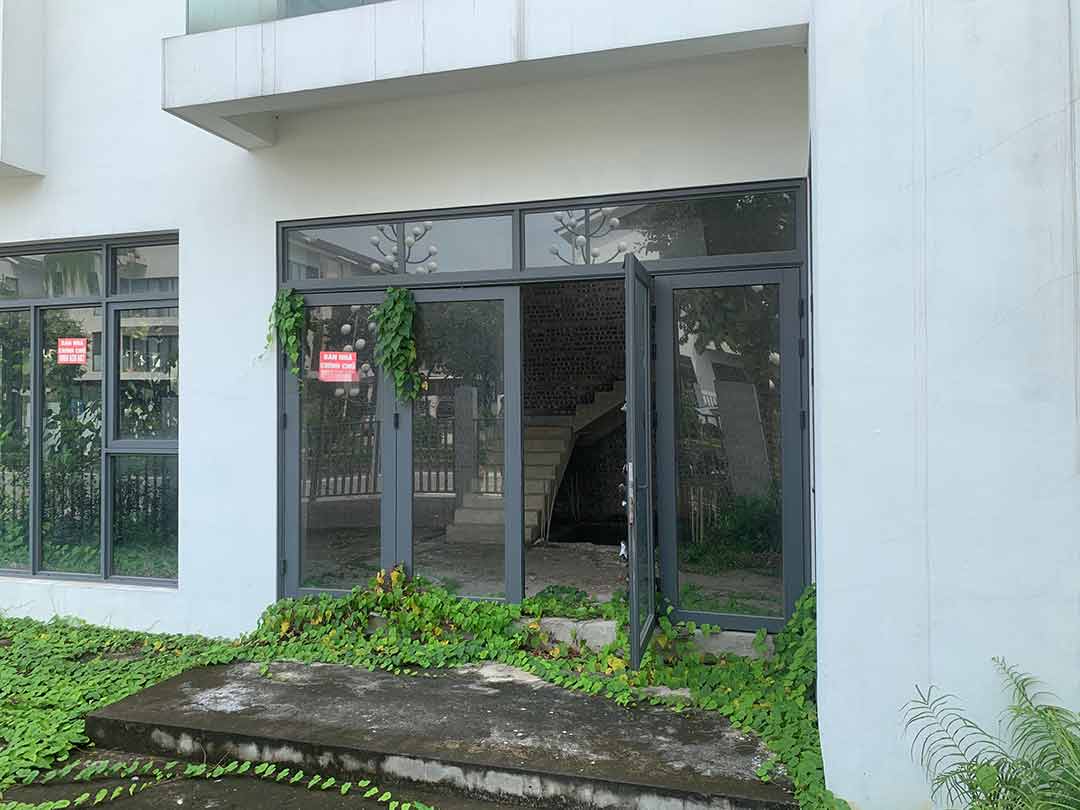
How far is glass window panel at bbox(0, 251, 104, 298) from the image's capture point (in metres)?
5.98

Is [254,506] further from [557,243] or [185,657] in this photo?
[557,243]

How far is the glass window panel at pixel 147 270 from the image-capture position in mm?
5770

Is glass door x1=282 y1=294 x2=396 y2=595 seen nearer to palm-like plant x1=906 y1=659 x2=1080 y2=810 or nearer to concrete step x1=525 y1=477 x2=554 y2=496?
concrete step x1=525 y1=477 x2=554 y2=496

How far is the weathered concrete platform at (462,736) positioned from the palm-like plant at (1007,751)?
0.56 meters

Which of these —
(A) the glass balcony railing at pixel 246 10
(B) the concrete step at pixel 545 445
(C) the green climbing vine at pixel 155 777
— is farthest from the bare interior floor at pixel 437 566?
(A) the glass balcony railing at pixel 246 10

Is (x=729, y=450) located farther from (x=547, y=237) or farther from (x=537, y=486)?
(x=537, y=486)

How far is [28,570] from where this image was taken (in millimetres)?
6133

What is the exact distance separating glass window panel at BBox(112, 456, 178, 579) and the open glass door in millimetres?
3419

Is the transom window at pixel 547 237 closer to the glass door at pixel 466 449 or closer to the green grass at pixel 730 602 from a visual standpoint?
the glass door at pixel 466 449

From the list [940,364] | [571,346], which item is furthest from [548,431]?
[940,364]

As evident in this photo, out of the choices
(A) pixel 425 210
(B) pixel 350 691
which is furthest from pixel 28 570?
(A) pixel 425 210

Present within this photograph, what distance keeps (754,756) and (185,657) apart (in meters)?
3.51

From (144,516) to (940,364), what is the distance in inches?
207

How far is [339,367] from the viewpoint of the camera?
5312 mm
